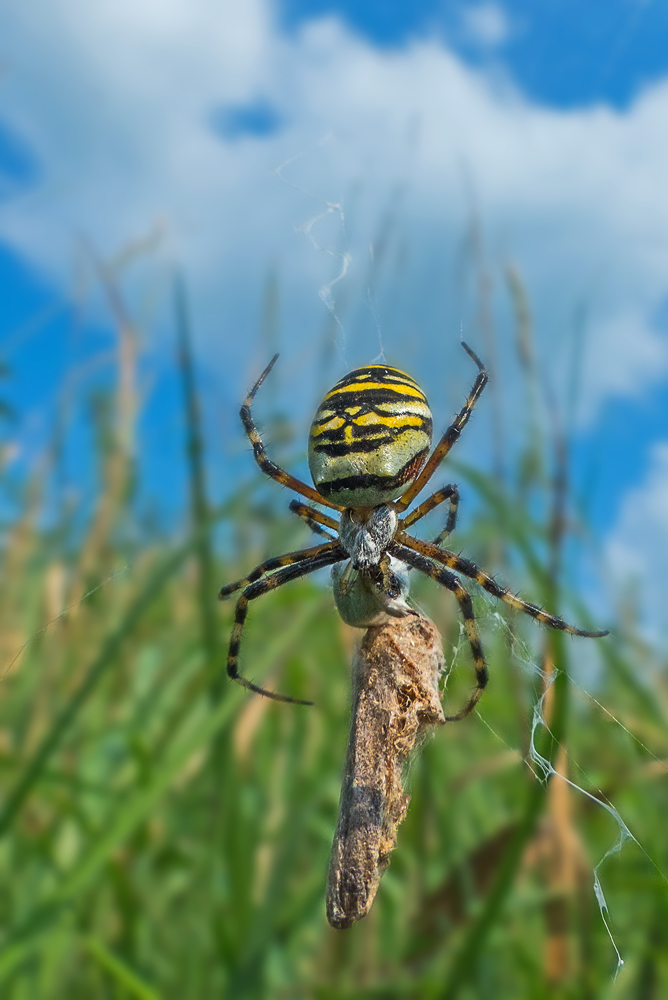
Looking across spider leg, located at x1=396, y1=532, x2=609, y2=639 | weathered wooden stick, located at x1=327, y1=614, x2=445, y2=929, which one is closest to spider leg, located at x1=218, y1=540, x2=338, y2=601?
spider leg, located at x1=396, y1=532, x2=609, y2=639

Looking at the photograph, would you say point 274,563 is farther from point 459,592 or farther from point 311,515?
point 459,592

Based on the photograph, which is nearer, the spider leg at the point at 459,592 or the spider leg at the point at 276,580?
the spider leg at the point at 459,592

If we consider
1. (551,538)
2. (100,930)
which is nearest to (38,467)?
(100,930)

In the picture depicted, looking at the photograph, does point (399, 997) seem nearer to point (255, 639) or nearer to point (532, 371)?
→ point (255, 639)

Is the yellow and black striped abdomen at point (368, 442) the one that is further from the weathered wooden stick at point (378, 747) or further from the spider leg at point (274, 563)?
the weathered wooden stick at point (378, 747)

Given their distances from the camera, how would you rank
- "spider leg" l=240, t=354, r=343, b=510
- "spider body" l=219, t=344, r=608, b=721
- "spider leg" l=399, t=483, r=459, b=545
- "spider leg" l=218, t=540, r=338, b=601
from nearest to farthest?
1. "spider body" l=219, t=344, r=608, b=721
2. "spider leg" l=399, t=483, r=459, b=545
3. "spider leg" l=218, t=540, r=338, b=601
4. "spider leg" l=240, t=354, r=343, b=510

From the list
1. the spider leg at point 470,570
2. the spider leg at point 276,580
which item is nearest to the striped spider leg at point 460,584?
the spider leg at point 470,570

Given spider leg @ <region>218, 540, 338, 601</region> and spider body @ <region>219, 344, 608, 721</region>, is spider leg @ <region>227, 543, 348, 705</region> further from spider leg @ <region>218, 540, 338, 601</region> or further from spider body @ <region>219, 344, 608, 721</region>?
spider body @ <region>219, 344, 608, 721</region>
